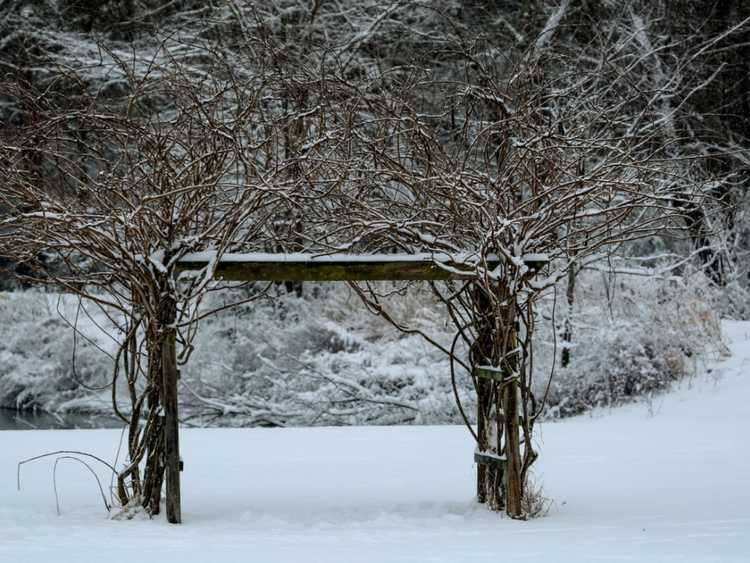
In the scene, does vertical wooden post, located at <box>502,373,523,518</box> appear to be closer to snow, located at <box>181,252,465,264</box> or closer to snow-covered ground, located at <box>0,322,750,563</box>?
snow-covered ground, located at <box>0,322,750,563</box>

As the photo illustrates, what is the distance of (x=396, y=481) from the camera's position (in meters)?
7.01

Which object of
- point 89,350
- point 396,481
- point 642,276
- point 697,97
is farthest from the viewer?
point 697,97

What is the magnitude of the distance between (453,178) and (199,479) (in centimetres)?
320

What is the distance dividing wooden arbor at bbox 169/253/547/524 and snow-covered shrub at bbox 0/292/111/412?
8763 mm

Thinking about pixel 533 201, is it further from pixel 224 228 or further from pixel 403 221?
pixel 224 228

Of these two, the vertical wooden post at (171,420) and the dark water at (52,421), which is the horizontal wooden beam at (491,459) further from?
the dark water at (52,421)

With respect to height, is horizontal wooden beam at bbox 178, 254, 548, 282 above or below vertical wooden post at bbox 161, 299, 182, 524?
above

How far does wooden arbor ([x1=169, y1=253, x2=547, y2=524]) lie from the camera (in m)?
5.50

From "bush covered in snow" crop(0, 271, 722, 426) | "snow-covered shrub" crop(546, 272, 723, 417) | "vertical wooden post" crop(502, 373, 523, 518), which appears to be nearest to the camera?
"vertical wooden post" crop(502, 373, 523, 518)

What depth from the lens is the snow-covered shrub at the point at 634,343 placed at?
37.9ft

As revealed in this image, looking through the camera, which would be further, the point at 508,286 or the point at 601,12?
the point at 601,12

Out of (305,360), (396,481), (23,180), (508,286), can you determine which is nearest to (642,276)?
(305,360)

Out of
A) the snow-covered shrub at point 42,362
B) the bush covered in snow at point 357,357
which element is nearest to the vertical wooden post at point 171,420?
the bush covered in snow at point 357,357

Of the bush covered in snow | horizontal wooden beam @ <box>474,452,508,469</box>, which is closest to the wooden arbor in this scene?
horizontal wooden beam @ <box>474,452,508,469</box>
